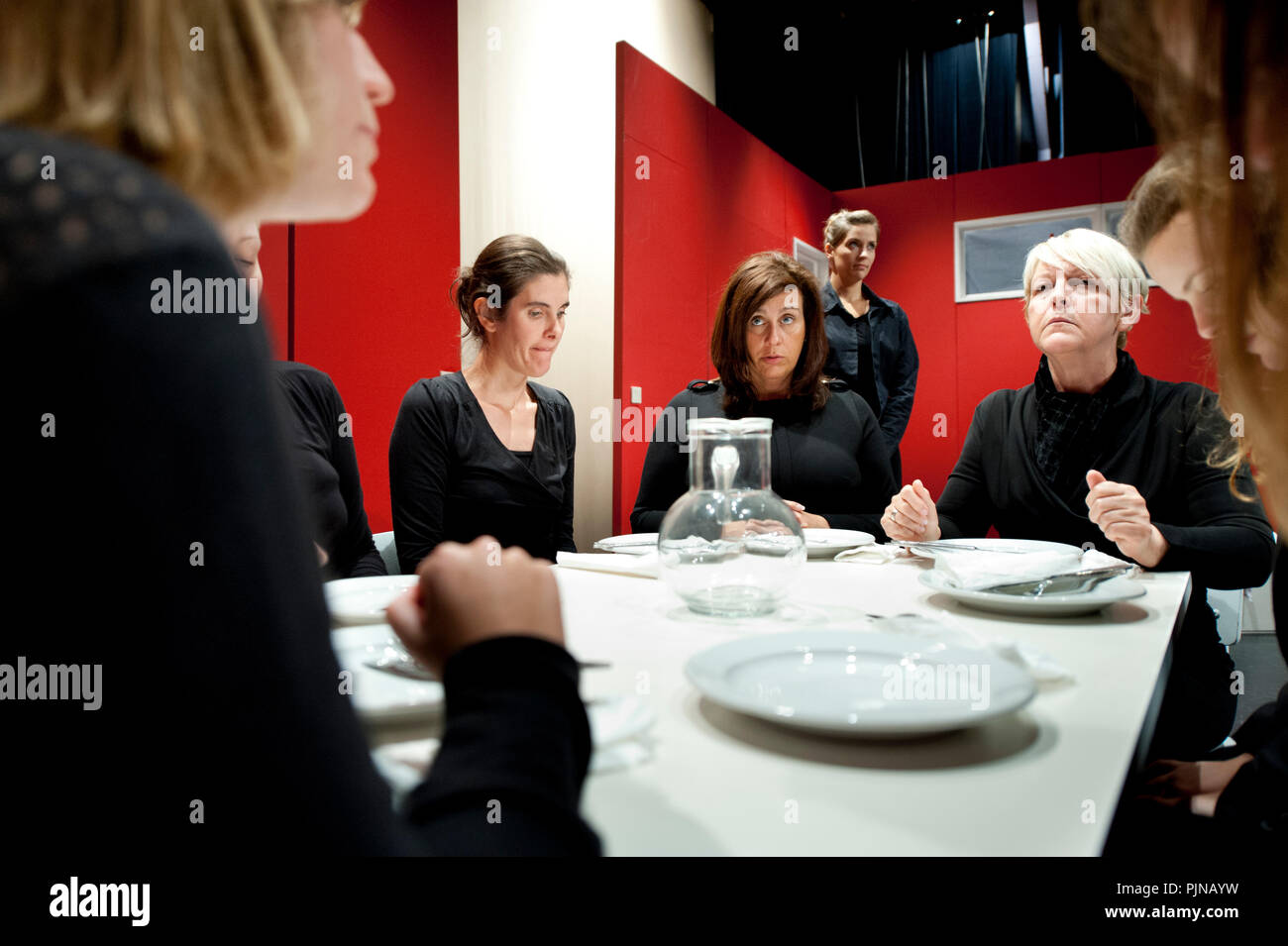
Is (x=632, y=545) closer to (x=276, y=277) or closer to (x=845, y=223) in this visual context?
(x=276, y=277)

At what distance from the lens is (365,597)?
1214 mm

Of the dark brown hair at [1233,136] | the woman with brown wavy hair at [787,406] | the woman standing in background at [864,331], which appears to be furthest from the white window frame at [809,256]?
the dark brown hair at [1233,136]

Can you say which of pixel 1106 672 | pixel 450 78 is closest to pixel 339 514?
pixel 1106 672

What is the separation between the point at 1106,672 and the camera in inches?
33.3

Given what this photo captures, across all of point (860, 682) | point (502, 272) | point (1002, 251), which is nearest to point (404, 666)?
point (860, 682)

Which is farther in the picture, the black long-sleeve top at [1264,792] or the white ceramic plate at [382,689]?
the black long-sleeve top at [1264,792]

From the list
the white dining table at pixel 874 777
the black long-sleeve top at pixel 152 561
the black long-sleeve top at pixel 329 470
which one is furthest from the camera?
the black long-sleeve top at pixel 329 470

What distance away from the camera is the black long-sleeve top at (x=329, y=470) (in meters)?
1.89

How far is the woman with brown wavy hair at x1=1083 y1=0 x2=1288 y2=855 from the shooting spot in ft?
2.08

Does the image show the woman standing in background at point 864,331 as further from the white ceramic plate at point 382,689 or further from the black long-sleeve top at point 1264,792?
the white ceramic plate at point 382,689

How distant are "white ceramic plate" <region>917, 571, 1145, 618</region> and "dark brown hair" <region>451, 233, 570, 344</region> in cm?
177

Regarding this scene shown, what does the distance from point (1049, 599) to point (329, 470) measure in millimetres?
1674

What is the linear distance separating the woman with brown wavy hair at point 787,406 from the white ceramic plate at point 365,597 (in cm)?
115

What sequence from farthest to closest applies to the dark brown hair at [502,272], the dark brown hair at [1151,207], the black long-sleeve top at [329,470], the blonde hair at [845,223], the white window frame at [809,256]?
the white window frame at [809,256] < the blonde hair at [845,223] < the dark brown hair at [502,272] < the black long-sleeve top at [329,470] < the dark brown hair at [1151,207]
